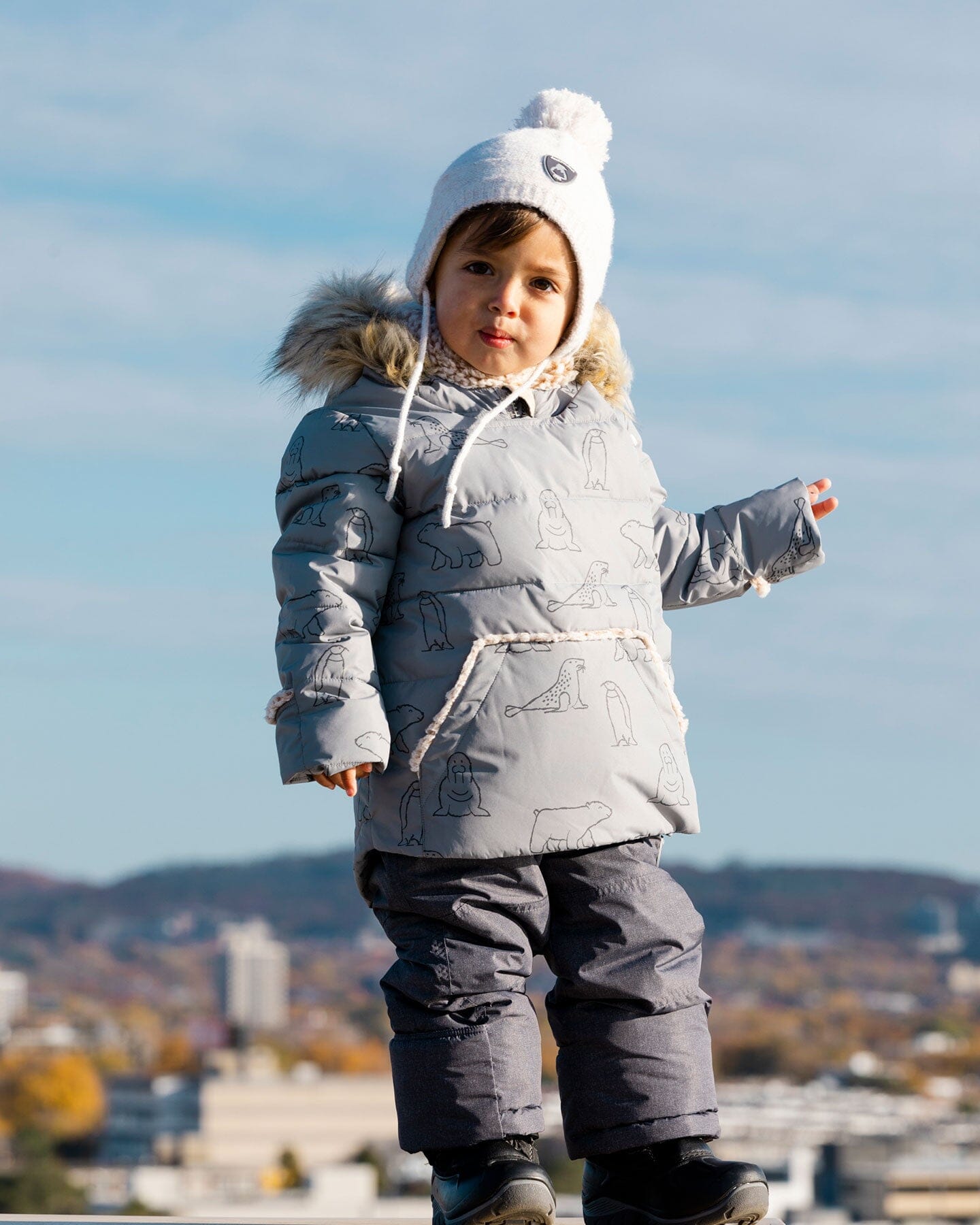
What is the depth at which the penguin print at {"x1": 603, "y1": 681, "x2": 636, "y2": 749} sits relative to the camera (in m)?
2.60

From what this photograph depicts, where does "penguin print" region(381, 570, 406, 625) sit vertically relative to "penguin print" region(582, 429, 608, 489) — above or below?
below

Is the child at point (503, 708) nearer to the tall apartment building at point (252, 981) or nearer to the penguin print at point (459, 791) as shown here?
the penguin print at point (459, 791)

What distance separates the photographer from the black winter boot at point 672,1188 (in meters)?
2.51

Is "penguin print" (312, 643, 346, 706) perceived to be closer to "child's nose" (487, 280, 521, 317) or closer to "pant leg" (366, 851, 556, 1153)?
"pant leg" (366, 851, 556, 1153)

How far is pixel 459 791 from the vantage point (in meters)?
2.54

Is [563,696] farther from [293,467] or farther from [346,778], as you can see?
[293,467]

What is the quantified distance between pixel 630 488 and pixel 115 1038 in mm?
75881

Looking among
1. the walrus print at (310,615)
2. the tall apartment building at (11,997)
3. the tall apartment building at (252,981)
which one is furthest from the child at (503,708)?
the tall apartment building at (252,981)

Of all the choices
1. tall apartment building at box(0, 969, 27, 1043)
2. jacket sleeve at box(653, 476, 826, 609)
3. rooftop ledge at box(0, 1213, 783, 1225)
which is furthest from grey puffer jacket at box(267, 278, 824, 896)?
tall apartment building at box(0, 969, 27, 1043)

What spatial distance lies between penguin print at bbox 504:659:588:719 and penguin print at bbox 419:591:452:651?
0.43ft

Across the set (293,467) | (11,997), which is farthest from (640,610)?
(11,997)

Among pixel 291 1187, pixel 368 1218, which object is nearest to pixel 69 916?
pixel 291 1187

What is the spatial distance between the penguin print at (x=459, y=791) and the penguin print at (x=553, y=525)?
0.32 metres

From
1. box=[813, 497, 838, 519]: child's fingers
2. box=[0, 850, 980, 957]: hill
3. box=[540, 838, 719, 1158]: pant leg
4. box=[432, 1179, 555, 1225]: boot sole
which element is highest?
box=[0, 850, 980, 957]: hill
